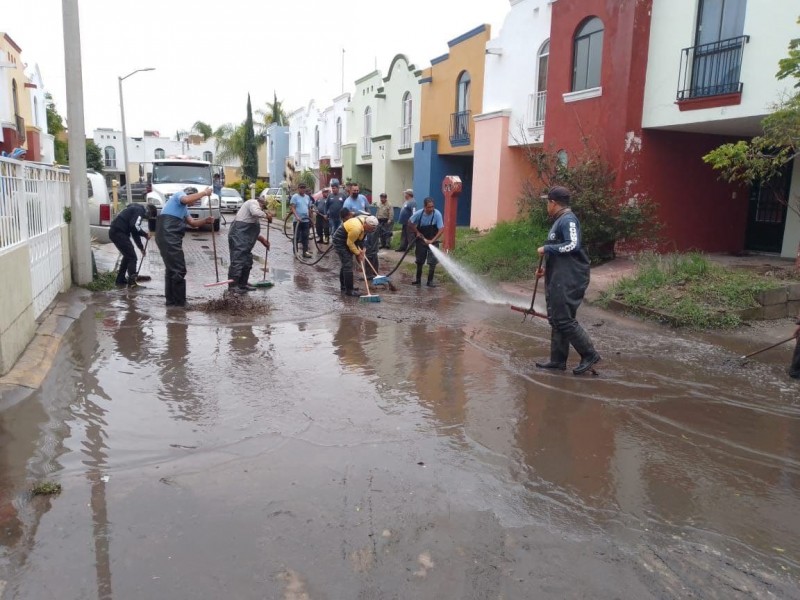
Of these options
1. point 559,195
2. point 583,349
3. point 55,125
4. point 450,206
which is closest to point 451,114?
point 450,206

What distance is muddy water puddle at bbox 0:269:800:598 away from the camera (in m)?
3.07

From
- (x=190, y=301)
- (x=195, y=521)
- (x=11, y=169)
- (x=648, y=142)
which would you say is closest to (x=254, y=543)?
(x=195, y=521)

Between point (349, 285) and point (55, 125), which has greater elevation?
point (55, 125)

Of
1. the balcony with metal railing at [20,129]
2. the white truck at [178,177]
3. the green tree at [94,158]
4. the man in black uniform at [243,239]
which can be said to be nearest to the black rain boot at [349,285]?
the man in black uniform at [243,239]

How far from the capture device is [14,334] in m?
5.61

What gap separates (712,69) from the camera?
12.0 m

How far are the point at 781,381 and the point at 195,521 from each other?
5539 millimetres

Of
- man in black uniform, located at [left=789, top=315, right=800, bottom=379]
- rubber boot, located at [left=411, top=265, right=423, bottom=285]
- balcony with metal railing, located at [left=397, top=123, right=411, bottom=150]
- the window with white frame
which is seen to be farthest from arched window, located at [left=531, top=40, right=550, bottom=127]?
the window with white frame

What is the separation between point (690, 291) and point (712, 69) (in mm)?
5318

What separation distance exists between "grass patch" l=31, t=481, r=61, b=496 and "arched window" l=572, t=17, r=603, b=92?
525 inches

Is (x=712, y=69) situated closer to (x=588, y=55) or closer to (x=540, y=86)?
(x=588, y=55)

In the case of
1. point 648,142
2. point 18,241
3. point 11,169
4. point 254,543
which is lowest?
point 254,543

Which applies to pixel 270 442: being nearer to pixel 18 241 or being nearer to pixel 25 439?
pixel 25 439

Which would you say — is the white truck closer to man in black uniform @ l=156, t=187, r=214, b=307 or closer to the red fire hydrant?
the red fire hydrant
